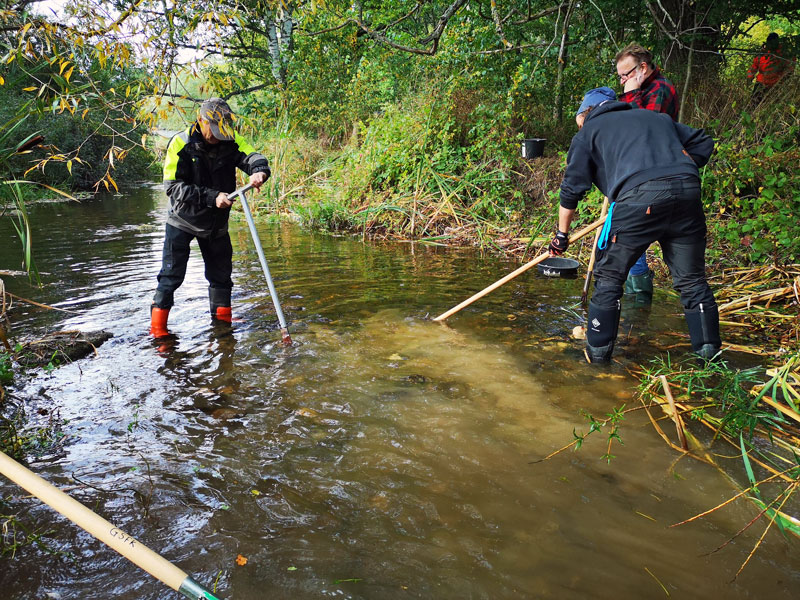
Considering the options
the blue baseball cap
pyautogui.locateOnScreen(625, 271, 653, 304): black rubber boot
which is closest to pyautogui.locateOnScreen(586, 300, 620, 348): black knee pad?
the blue baseball cap

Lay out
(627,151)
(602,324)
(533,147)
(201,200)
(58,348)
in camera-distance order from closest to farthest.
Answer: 1. (627,151)
2. (602,324)
3. (58,348)
4. (201,200)
5. (533,147)

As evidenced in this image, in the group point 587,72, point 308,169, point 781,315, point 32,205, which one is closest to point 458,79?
point 587,72

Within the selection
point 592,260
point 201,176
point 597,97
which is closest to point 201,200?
point 201,176

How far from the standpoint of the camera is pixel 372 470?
253 cm

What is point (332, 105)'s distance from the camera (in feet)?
46.5

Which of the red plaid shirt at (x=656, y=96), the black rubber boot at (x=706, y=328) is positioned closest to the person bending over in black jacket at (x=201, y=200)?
the red plaid shirt at (x=656, y=96)

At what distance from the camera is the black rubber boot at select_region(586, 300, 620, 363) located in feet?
11.8

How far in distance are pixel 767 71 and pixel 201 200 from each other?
311 inches

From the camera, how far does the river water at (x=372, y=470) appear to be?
1.88m

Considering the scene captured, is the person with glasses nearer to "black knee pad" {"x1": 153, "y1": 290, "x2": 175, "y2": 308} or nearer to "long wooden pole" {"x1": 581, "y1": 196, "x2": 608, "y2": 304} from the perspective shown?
"long wooden pole" {"x1": 581, "y1": 196, "x2": 608, "y2": 304}

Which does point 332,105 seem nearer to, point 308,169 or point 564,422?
point 308,169

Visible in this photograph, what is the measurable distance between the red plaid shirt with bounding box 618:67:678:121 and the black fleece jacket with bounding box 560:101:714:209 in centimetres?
99

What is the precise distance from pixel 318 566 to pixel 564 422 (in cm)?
163

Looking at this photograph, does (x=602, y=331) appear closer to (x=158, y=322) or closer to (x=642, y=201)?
(x=642, y=201)
